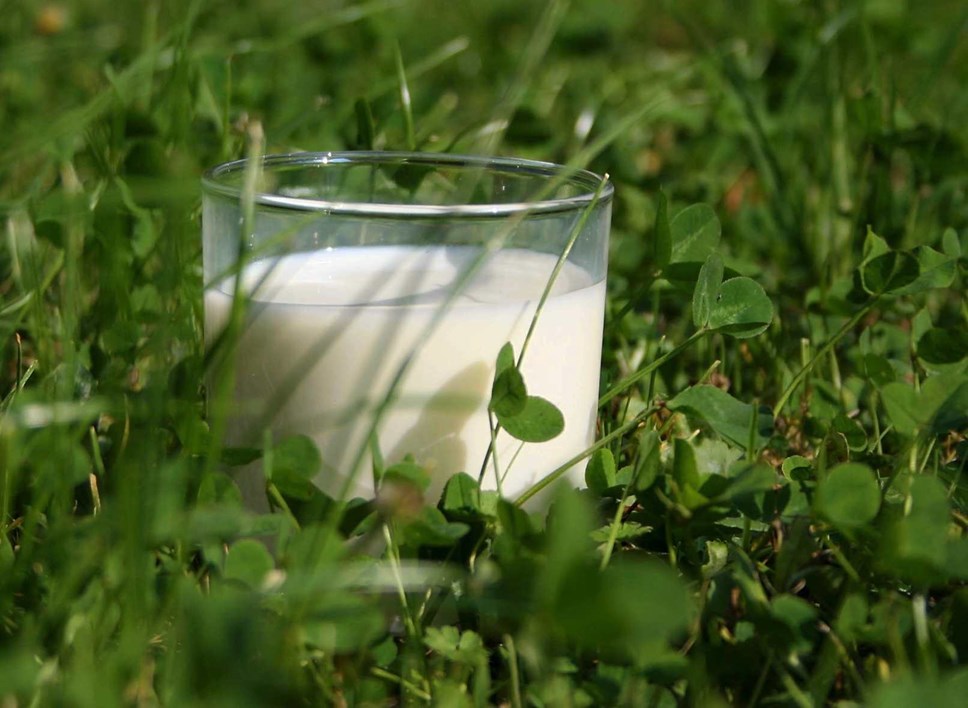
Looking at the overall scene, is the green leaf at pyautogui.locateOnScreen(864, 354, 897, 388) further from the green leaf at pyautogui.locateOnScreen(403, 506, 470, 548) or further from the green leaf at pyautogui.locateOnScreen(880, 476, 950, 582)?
the green leaf at pyautogui.locateOnScreen(403, 506, 470, 548)

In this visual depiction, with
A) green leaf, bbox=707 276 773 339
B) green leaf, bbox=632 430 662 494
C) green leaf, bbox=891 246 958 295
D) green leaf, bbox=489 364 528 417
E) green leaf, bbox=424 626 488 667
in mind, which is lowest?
green leaf, bbox=424 626 488 667

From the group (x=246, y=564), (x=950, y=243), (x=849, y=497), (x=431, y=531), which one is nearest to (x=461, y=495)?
(x=431, y=531)

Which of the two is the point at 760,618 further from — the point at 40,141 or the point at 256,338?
the point at 40,141

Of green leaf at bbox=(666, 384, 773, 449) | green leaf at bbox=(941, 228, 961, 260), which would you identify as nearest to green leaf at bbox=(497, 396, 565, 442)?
green leaf at bbox=(666, 384, 773, 449)

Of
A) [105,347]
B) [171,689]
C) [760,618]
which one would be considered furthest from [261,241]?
[760,618]

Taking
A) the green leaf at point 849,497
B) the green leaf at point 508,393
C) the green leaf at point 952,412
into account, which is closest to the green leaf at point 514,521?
the green leaf at point 508,393

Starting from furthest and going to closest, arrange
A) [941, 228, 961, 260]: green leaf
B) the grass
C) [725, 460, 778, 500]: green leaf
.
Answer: [941, 228, 961, 260]: green leaf, [725, 460, 778, 500]: green leaf, the grass

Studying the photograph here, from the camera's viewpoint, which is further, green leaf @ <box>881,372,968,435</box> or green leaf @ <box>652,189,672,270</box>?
green leaf @ <box>652,189,672,270</box>
